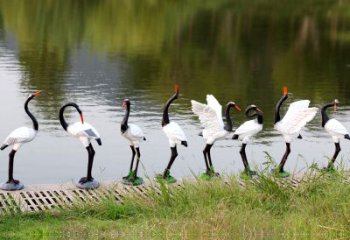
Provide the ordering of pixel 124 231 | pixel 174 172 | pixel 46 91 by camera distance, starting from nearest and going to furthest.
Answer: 1. pixel 124 231
2. pixel 174 172
3. pixel 46 91

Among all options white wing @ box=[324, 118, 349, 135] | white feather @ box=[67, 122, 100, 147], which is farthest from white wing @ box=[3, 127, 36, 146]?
white wing @ box=[324, 118, 349, 135]

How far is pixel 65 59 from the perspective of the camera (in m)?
20.3

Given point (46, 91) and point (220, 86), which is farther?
point (220, 86)

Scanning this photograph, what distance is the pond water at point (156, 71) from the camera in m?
10.3

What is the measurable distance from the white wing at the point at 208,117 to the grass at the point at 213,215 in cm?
103

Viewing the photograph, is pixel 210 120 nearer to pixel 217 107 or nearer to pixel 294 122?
pixel 217 107

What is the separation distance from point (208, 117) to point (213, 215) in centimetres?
233

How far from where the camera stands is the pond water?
33.8ft

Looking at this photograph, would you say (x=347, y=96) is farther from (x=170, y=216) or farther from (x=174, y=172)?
(x=170, y=216)

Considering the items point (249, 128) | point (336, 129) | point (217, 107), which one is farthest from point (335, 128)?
point (217, 107)

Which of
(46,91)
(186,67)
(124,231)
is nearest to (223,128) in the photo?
(124,231)

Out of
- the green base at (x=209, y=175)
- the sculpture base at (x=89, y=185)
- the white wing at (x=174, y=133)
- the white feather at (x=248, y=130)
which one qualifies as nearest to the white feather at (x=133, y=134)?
the white wing at (x=174, y=133)

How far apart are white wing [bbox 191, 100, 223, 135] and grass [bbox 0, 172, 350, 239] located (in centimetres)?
103

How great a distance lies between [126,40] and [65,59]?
517cm
